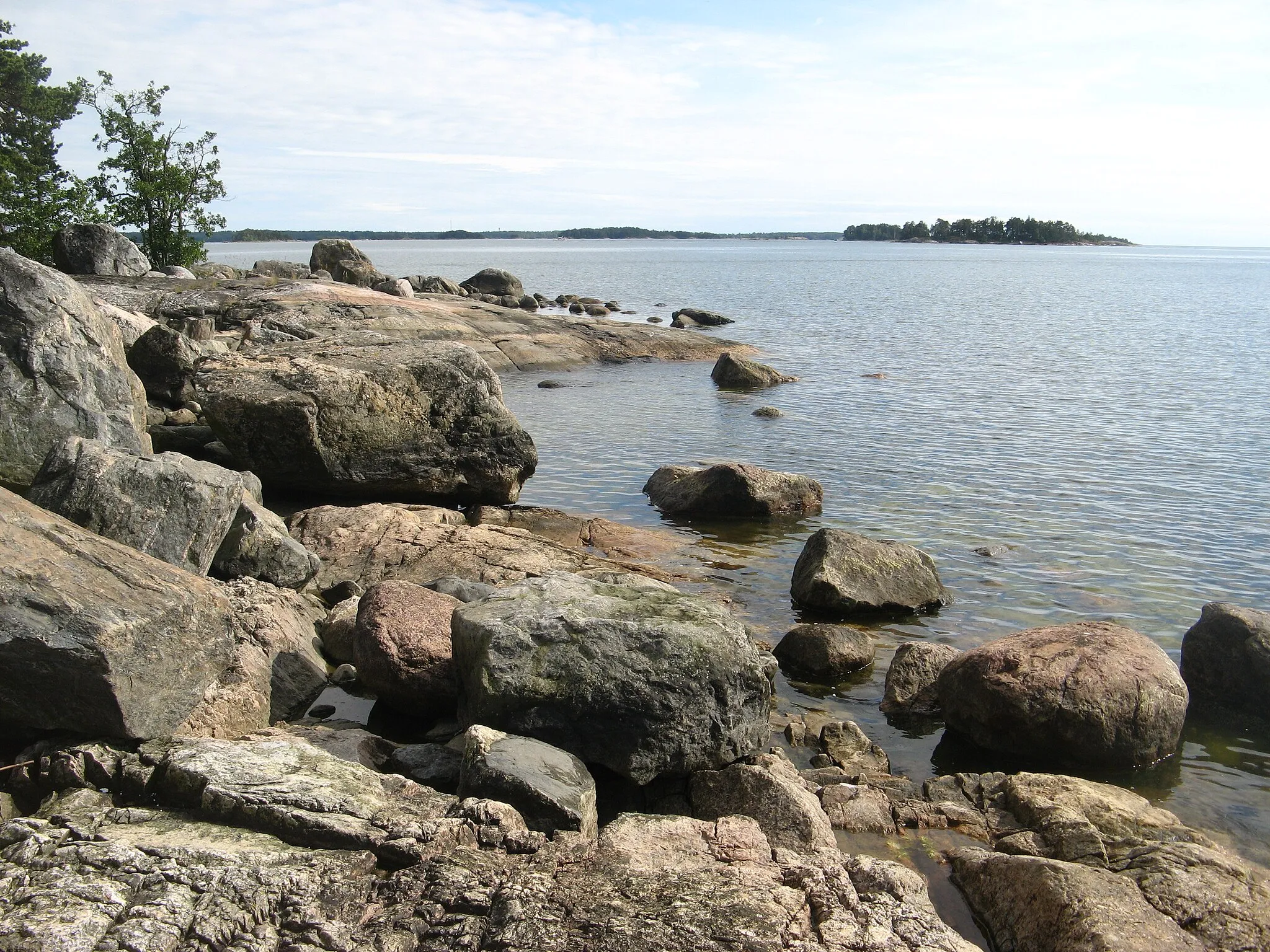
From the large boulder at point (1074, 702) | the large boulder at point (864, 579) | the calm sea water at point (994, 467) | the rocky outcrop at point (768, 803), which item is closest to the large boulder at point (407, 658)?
the rocky outcrop at point (768, 803)

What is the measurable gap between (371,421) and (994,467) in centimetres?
1329

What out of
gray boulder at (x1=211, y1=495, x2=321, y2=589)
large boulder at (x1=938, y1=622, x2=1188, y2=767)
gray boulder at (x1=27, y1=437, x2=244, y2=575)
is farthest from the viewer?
gray boulder at (x1=211, y1=495, x2=321, y2=589)

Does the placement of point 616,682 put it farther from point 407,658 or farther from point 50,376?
point 50,376

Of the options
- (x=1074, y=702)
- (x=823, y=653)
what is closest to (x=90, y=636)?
(x=823, y=653)

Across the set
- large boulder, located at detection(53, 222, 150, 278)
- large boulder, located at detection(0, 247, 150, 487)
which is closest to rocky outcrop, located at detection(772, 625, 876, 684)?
large boulder, located at detection(0, 247, 150, 487)

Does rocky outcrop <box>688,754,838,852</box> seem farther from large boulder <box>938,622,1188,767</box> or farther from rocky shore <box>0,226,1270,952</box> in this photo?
large boulder <box>938,622,1188,767</box>

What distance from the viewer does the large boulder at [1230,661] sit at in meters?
10.3

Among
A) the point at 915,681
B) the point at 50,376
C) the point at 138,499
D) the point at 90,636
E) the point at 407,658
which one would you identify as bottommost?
the point at 915,681

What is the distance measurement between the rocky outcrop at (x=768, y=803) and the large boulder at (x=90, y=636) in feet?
12.4

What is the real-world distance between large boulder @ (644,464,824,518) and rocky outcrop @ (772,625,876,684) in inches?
225

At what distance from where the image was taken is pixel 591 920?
16.4 feet

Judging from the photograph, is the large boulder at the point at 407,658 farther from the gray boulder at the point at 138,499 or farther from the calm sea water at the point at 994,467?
the calm sea water at the point at 994,467

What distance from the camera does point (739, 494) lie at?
1697cm

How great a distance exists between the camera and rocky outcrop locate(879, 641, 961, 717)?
10.3 meters
